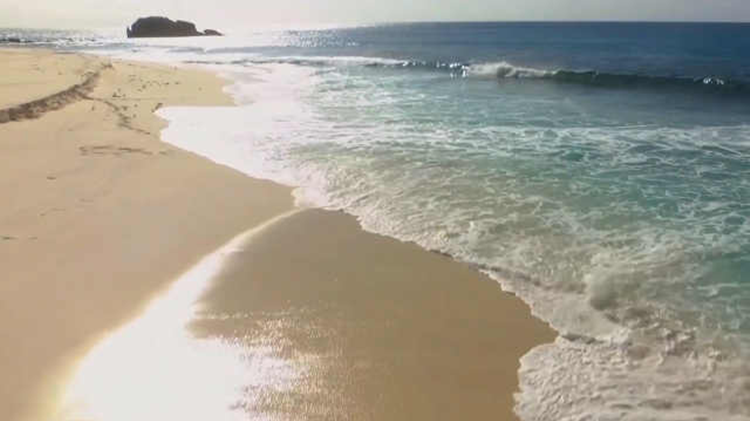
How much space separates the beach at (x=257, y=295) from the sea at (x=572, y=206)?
0.45 m

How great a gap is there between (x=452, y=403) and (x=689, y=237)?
176 inches

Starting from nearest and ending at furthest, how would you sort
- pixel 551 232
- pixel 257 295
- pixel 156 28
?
1. pixel 257 295
2. pixel 551 232
3. pixel 156 28

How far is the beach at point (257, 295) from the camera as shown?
4.46 metres

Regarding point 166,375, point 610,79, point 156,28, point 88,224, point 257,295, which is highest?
point 156,28

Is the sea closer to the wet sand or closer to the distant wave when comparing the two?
the wet sand

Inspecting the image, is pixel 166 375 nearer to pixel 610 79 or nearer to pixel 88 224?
pixel 88 224

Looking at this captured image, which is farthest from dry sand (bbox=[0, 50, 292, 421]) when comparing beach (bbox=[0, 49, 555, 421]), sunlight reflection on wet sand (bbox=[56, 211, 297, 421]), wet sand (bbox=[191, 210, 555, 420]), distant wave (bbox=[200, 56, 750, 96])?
distant wave (bbox=[200, 56, 750, 96])

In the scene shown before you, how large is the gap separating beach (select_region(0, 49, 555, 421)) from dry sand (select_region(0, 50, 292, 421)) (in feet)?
0.08

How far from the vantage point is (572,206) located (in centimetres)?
839

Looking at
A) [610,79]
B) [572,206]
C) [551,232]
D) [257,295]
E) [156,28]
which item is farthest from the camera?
[156,28]

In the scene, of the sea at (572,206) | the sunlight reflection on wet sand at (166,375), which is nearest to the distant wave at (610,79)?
the sea at (572,206)

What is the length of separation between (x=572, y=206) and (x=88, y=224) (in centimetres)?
651

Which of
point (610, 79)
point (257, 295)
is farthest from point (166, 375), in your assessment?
point (610, 79)

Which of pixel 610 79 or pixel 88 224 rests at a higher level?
pixel 610 79
